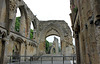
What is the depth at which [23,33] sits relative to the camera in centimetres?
1300

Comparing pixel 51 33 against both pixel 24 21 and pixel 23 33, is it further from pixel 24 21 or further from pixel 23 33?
pixel 23 33

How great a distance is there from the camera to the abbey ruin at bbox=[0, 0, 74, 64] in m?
5.98

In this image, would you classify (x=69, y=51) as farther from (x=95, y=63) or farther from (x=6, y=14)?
(x=95, y=63)

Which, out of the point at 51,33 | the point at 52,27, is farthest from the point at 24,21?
the point at 51,33

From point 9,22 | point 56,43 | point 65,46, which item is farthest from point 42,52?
point 56,43

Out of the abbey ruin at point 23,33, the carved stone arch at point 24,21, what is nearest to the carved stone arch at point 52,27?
the abbey ruin at point 23,33

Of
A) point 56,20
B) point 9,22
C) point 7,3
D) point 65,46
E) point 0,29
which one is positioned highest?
point 56,20

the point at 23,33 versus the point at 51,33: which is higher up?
the point at 51,33

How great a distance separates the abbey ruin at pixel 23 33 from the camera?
19.6ft

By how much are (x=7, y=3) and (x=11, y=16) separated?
951 millimetres

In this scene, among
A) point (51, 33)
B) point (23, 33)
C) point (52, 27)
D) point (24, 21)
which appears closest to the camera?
point (23, 33)

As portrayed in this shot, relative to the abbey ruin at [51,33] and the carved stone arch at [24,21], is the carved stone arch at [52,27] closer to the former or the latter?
the abbey ruin at [51,33]

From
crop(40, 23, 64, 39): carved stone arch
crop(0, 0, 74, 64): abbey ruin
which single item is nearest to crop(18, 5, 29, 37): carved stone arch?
crop(0, 0, 74, 64): abbey ruin

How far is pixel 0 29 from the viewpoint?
18.5ft
